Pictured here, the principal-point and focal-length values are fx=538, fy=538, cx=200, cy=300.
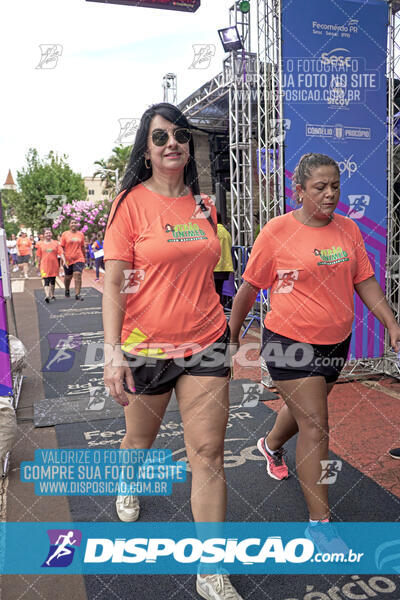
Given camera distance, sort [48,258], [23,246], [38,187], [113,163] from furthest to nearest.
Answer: [113,163], [38,187], [23,246], [48,258]

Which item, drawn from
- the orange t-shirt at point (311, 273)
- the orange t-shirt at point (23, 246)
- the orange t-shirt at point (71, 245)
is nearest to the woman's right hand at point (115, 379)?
the orange t-shirt at point (311, 273)

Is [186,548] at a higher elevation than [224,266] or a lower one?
lower

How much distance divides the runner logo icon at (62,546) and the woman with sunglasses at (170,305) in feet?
2.46

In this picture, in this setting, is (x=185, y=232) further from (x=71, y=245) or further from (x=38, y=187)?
(x=38, y=187)

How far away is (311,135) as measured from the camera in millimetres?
5012

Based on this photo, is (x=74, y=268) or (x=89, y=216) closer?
(x=74, y=268)

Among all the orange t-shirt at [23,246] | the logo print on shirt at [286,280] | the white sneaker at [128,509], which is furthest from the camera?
the orange t-shirt at [23,246]

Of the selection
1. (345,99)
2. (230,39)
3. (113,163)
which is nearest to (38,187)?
(113,163)

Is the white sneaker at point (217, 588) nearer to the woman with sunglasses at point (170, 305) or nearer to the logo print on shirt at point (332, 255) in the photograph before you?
the woman with sunglasses at point (170, 305)

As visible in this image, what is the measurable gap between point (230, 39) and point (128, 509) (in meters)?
8.16

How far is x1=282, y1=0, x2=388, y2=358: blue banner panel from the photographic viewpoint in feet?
16.1

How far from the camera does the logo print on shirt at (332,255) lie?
2556mm

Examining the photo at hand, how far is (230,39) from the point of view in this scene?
889 centimetres

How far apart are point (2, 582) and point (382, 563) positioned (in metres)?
1.73
